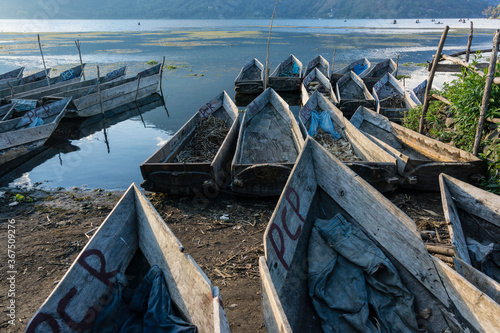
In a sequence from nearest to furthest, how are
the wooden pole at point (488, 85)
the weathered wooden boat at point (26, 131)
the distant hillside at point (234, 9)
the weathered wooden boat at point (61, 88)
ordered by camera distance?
the wooden pole at point (488, 85) < the weathered wooden boat at point (26, 131) < the weathered wooden boat at point (61, 88) < the distant hillside at point (234, 9)

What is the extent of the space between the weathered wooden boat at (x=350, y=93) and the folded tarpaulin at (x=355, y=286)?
9630 mm

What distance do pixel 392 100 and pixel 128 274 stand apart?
11.9 metres

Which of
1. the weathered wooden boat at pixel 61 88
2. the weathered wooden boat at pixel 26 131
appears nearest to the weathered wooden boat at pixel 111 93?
the weathered wooden boat at pixel 61 88

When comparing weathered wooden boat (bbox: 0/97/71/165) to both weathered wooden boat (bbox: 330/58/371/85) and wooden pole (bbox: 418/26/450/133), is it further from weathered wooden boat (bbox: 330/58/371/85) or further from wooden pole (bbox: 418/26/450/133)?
weathered wooden boat (bbox: 330/58/371/85)

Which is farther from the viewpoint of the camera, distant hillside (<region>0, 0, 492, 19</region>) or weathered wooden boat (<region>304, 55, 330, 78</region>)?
distant hillside (<region>0, 0, 492, 19</region>)

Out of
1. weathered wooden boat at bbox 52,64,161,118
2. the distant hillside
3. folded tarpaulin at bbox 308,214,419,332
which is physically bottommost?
weathered wooden boat at bbox 52,64,161,118

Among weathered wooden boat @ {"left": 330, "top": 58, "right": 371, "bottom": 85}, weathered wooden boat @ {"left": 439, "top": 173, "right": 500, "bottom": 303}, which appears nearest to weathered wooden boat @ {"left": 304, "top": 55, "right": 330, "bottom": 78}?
weathered wooden boat @ {"left": 330, "top": 58, "right": 371, "bottom": 85}

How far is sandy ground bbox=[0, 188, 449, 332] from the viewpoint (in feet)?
14.9

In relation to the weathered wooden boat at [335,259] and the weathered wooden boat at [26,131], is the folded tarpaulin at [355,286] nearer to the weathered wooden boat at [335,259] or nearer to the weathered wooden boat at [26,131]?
the weathered wooden boat at [335,259]

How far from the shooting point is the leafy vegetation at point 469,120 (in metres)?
6.20

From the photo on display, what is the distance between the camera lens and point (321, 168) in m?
4.54

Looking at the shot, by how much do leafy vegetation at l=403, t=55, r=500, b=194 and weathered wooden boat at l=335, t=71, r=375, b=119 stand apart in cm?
418

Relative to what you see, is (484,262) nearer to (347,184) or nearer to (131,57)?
(347,184)

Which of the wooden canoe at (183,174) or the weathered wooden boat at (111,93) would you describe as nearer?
the wooden canoe at (183,174)
